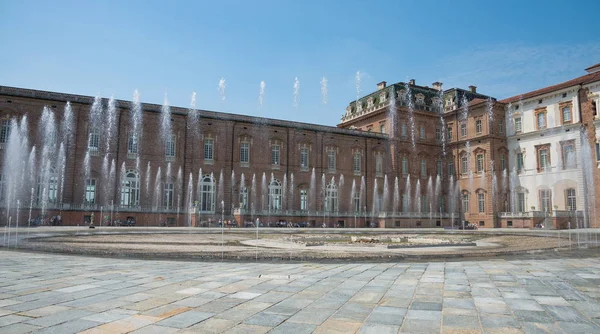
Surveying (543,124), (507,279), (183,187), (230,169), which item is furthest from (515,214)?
(507,279)

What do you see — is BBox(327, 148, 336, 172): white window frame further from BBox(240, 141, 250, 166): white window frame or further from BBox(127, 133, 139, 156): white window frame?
BBox(127, 133, 139, 156): white window frame

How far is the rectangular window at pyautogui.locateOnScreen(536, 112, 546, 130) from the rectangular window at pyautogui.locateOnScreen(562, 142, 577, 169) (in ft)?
9.90

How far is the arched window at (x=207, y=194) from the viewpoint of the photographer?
37625mm

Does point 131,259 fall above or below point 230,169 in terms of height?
below

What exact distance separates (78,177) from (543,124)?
4170 cm

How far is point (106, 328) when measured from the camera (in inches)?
151

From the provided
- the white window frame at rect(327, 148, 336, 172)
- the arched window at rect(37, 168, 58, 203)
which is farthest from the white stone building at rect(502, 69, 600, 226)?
the arched window at rect(37, 168, 58, 203)

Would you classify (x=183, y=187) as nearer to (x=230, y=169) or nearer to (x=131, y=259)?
(x=230, y=169)

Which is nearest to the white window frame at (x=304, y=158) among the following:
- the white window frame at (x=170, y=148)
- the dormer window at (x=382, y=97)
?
the white window frame at (x=170, y=148)

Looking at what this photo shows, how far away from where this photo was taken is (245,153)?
39.9 metres

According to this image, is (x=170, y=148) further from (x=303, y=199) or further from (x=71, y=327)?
(x=71, y=327)

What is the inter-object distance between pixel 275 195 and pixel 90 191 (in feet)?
51.5

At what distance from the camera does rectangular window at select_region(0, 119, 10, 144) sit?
31.6 m

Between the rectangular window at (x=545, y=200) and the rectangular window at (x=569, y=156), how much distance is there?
3000 mm
